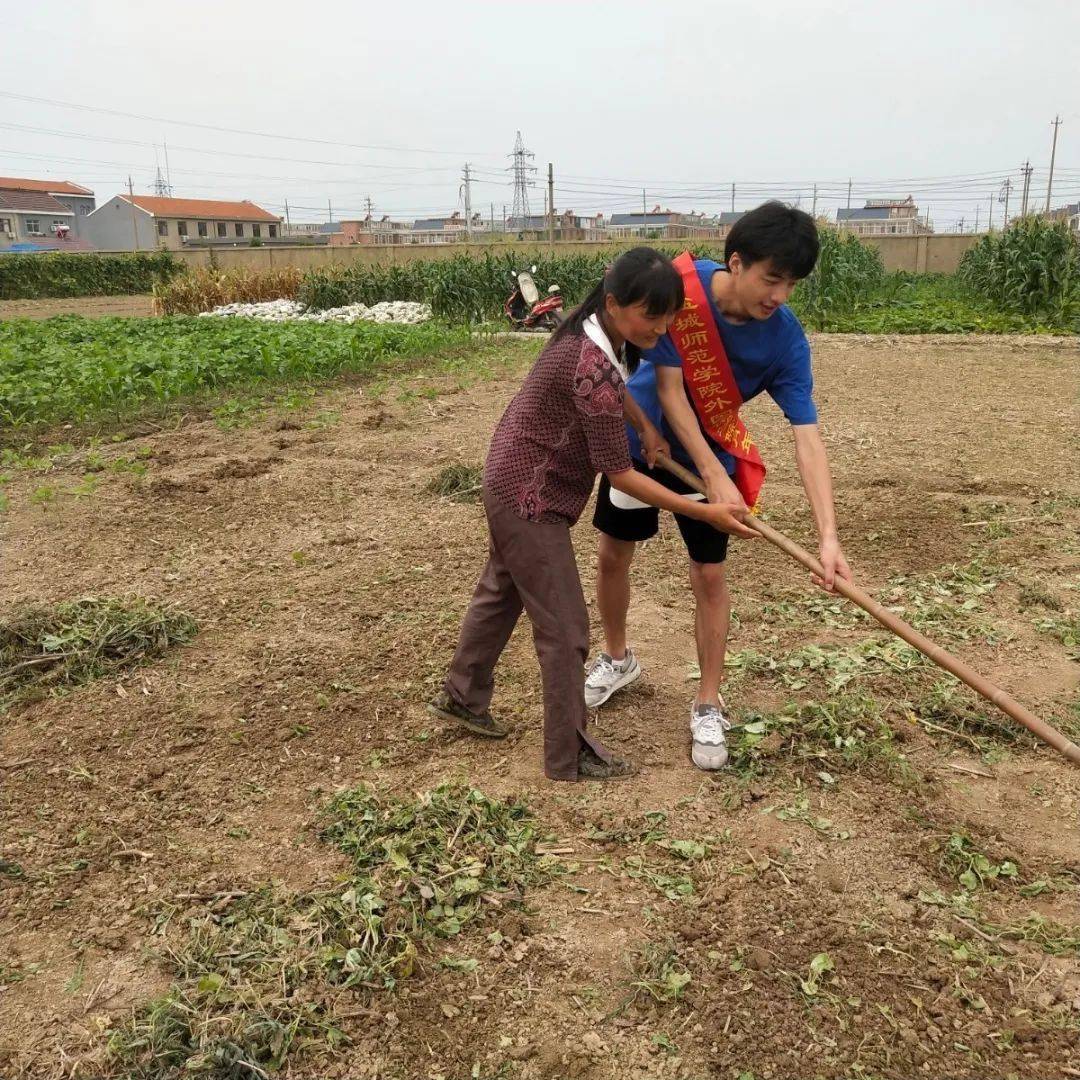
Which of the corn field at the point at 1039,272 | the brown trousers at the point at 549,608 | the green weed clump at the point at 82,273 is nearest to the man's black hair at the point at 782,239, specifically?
the brown trousers at the point at 549,608

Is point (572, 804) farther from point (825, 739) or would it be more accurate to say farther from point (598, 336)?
point (598, 336)

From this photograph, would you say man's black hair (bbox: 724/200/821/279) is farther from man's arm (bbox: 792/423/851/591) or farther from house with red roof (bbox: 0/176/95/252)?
house with red roof (bbox: 0/176/95/252)

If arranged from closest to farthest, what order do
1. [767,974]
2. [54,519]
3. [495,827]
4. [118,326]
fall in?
[767,974]
[495,827]
[54,519]
[118,326]

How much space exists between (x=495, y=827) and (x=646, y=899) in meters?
0.44

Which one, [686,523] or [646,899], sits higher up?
[686,523]

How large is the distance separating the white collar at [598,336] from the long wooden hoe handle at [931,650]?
373mm

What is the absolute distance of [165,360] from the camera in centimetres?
927

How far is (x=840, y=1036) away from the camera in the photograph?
1.96m

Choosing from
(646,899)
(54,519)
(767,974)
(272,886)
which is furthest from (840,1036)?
(54,519)

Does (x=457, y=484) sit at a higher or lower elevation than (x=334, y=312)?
lower

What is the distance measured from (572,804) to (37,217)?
70243 mm

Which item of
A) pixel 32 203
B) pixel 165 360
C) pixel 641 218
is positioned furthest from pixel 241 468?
pixel 32 203

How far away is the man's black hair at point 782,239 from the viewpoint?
2350mm

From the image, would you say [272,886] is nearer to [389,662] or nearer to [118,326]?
[389,662]
